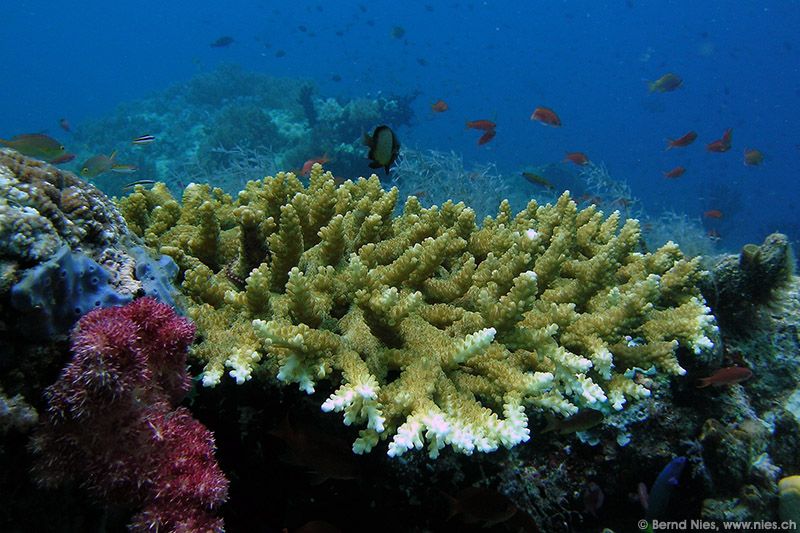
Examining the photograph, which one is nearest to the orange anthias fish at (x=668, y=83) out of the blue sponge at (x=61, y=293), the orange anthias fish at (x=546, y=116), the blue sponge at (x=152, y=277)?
the orange anthias fish at (x=546, y=116)

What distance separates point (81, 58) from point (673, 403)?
134 meters

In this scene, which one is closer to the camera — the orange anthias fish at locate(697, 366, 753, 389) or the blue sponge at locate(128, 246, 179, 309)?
the blue sponge at locate(128, 246, 179, 309)

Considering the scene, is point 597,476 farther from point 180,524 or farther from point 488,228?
point 180,524

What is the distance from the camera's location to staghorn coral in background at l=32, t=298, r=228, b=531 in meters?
1.31

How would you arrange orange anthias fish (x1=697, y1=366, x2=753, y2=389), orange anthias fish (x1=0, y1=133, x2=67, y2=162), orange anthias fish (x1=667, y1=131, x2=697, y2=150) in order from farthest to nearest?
orange anthias fish (x1=667, y1=131, x2=697, y2=150) < orange anthias fish (x1=0, y1=133, x2=67, y2=162) < orange anthias fish (x1=697, y1=366, x2=753, y2=389)

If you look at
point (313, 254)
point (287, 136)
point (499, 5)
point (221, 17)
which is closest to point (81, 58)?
point (221, 17)

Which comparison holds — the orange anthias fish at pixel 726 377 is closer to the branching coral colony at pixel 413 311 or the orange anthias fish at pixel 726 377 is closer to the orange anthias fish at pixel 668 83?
the branching coral colony at pixel 413 311

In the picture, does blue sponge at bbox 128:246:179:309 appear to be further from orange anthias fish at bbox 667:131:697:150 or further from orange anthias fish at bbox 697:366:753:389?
orange anthias fish at bbox 667:131:697:150

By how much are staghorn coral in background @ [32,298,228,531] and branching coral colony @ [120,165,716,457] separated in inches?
14.3

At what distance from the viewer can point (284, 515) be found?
2.15 meters

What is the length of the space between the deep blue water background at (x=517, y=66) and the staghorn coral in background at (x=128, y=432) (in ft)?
168

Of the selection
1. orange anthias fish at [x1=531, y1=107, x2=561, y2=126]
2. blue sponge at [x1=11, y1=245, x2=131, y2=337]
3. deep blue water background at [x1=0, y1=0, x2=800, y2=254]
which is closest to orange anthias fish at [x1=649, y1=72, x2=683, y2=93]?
orange anthias fish at [x1=531, y1=107, x2=561, y2=126]

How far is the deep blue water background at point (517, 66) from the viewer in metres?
64.2

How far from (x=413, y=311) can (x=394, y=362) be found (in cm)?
27
